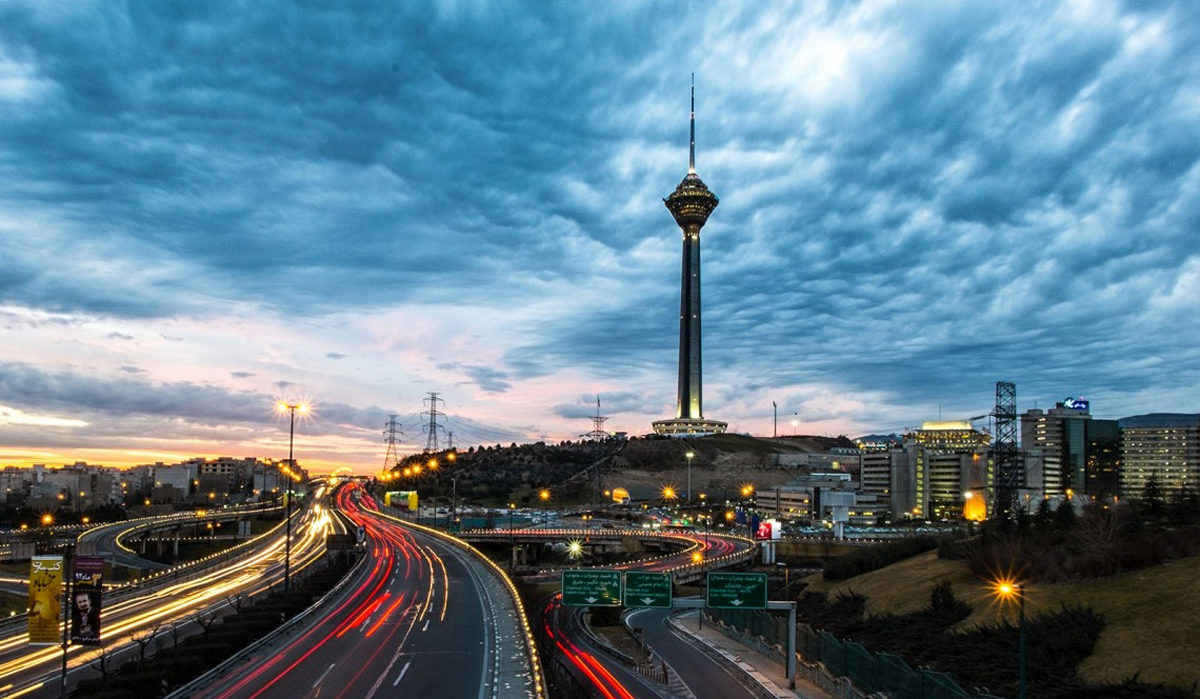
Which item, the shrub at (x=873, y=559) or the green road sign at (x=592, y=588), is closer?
the green road sign at (x=592, y=588)

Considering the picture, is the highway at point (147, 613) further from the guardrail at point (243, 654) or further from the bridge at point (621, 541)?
the bridge at point (621, 541)

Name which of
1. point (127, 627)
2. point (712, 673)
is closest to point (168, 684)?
point (127, 627)

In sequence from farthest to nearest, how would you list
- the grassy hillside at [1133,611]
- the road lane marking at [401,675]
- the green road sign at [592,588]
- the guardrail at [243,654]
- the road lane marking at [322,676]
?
the green road sign at [592,588], the grassy hillside at [1133,611], the road lane marking at [401,675], the road lane marking at [322,676], the guardrail at [243,654]

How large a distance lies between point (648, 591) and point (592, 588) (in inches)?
127

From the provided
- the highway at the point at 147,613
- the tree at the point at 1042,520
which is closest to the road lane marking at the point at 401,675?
the highway at the point at 147,613

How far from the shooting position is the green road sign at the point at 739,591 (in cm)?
4431

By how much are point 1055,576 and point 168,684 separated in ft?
158

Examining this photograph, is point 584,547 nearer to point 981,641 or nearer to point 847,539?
point 847,539

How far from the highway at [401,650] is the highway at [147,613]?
23.2ft

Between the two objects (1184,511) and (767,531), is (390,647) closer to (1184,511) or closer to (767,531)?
(1184,511)

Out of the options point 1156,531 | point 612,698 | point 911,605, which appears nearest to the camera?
point 612,698

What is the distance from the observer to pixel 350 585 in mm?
69312

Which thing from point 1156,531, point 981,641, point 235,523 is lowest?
point 235,523

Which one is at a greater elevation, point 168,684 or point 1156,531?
point 1156,531
